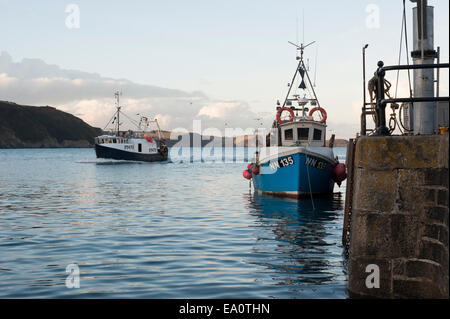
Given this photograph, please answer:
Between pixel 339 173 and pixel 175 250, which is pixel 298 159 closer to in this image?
pixel 339 173

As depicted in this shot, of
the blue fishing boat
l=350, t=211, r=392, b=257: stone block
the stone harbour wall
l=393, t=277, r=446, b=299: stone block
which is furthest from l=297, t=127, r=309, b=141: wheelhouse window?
l=393, t=277, r=446, b=299: stone block

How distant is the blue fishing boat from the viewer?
25156mm

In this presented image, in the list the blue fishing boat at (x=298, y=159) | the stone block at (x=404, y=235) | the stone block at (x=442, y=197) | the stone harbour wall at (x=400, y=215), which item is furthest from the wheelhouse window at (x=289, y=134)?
the stone block at (x=442, y=197)

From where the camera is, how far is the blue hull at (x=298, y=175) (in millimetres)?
→ 25047

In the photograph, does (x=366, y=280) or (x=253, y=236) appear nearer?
(x=366, y=280)

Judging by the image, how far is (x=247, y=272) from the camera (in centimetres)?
1114

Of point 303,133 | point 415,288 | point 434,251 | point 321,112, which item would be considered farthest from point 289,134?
point 434,251

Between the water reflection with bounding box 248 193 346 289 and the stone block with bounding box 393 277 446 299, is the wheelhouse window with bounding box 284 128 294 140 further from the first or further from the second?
the stone block with bounding box 393 277 446 299

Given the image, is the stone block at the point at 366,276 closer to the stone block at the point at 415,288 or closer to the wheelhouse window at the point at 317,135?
the stone block at the point at 415,288

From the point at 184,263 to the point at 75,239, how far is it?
498 centimetres

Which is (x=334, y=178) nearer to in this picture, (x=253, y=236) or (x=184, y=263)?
(x=253, y=236)

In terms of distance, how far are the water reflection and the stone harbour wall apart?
2.71 meters

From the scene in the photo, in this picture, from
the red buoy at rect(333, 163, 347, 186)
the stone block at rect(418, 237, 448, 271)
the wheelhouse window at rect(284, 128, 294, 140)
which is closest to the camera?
the stone block at rect(418, 237, 448, 271)
